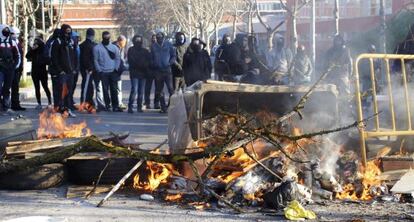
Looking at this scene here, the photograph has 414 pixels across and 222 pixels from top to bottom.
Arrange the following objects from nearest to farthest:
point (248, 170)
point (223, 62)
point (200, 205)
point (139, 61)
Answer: point (200, 205), point (248, 170), point (223, 62), point (139, 61)

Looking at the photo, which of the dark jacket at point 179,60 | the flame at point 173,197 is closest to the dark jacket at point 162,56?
the dark jacket at point 179,60

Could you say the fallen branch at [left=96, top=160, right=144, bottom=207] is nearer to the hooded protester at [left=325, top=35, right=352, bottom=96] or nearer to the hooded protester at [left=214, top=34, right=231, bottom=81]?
the hooded protester at [left=325, top=35, right=352, bottom=96]

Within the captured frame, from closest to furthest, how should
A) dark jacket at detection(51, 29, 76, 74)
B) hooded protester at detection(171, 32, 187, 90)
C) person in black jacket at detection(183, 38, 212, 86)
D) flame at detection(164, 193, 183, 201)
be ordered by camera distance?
flame at detection(164, 193, 183, 201) → dark jacket at detection(51, 29, 76, 74) → person in black jacket at detection(183, 38, 212, 86) → hooded protester at detection(171, 32, 187, 90)

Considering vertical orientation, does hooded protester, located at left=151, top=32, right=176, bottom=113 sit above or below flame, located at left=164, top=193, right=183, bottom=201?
Answer: above

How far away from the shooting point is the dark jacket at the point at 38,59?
612 inches

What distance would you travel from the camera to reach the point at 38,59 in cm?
1555

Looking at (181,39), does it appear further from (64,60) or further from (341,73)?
(341,73)

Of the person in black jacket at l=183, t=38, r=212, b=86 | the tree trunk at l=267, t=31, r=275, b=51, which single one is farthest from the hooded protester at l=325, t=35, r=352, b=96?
the person in black jacket at l=183, t=38, r=212, b=86

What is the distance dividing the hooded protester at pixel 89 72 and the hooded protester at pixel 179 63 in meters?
Answer: 1.74

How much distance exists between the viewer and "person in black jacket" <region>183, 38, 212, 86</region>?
46.2 ft

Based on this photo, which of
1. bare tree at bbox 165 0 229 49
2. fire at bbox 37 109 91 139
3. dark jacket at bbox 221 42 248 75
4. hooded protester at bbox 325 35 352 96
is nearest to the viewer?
fire at bbox 37 109 91 139

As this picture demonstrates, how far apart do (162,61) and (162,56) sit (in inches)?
4.5

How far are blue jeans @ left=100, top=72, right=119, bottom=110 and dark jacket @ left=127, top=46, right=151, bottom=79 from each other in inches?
17.8

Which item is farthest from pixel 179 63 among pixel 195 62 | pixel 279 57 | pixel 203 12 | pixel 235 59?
pixel 203 12
